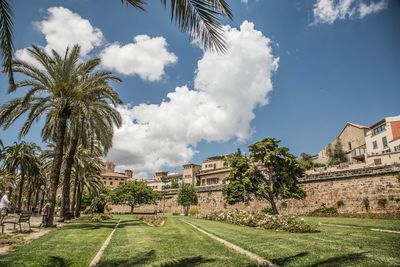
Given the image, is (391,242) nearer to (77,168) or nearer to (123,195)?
(77,168)

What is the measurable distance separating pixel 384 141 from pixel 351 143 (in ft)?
43.4

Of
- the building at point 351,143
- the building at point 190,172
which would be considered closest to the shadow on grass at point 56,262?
the building at point 351,143

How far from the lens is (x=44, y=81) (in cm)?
1781

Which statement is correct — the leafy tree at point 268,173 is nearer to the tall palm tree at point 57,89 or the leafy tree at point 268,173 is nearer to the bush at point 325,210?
the bush at point 325,210

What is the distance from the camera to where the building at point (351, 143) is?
2085 inches

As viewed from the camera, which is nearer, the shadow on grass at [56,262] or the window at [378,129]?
the shadow on grass at [56,262]

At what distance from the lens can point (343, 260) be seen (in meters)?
5.98

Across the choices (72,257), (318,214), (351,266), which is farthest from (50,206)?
(318,214)

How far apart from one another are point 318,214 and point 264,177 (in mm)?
6463

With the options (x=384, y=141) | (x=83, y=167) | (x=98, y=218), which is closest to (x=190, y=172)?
(x=384, y=141)

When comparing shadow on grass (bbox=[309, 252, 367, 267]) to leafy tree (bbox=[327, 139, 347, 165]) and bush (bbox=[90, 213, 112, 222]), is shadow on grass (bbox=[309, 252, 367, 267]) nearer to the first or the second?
bush (bbox=[90, 213, 112, 222])

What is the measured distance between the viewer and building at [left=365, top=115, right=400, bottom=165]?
129 ft

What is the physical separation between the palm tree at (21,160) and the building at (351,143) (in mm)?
49303

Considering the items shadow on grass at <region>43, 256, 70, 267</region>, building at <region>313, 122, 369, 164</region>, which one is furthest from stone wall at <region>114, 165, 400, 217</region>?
shadow on grass at <region>43, 256, 70, 267</region>
